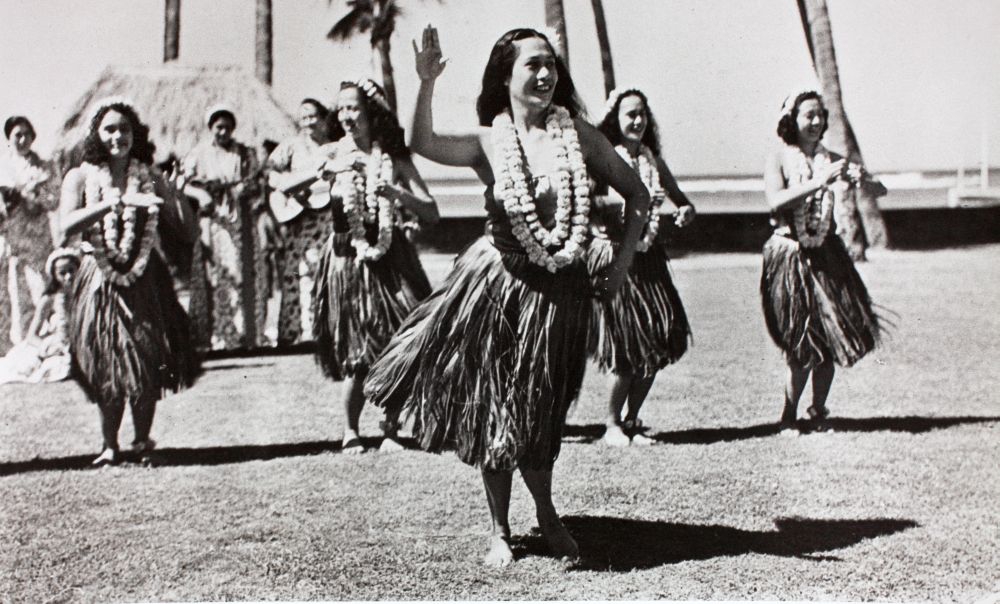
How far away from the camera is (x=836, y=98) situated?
16.5 feet

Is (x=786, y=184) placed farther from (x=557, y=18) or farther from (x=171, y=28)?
(x=171, y=28)

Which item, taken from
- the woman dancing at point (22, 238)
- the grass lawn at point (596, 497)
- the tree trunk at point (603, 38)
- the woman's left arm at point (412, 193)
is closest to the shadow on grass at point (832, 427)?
the grass lawn at point (596, 497)

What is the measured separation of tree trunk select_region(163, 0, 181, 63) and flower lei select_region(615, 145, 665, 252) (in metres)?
1.83

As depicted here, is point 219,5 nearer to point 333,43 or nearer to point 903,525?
point 333,43

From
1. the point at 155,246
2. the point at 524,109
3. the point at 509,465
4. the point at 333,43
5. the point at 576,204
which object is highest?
the point at 333,43

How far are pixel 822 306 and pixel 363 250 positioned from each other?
1908 millimetres

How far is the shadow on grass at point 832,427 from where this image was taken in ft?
14.8

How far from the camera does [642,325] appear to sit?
185 inches

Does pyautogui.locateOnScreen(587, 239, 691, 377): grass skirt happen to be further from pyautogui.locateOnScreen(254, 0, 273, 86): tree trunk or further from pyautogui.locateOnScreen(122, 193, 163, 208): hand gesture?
pyautogui.locateOnScreen(122, 193, 163, 208): hand gesture

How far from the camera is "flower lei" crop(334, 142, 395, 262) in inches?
178

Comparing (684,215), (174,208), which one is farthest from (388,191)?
(684,215)

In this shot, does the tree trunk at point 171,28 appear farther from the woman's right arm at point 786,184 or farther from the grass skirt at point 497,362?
the woman's right arm at point 786,184

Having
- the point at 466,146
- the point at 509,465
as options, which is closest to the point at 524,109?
the point at 466,146

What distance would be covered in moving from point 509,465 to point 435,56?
1.16 m
